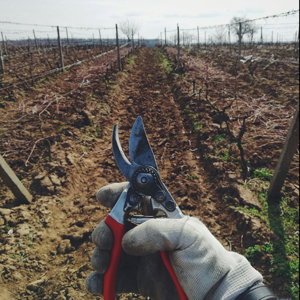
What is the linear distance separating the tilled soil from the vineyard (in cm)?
1

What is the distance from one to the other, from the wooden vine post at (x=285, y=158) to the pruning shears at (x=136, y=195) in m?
2.24

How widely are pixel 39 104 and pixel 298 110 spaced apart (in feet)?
21.5

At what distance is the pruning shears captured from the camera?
4.58ft

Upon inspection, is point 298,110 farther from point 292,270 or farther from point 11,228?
point 11,228

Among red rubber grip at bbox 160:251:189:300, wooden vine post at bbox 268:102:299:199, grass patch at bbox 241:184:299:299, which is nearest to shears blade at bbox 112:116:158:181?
red rubber grip at bbox 160:251:189:300

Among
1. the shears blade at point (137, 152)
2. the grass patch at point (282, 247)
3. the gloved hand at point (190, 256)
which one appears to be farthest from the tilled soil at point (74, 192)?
the shears blade at point (137, 152)

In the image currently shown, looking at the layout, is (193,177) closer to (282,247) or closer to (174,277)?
(282,247)

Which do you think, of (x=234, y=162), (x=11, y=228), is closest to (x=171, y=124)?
(x=234, y=162)

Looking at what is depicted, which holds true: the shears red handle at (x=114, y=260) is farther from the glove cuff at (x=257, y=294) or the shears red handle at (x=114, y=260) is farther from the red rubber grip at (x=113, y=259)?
the glove cuff at (x=257, y=294)

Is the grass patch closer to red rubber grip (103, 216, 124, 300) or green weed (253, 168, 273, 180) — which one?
green weed (253, 168, 273, 180)

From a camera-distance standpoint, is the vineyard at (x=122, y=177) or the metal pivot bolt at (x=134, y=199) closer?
the metal pivot bolt at (x=134, y=199)

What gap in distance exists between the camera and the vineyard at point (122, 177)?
101 inches

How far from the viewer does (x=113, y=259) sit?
1392 millimetres

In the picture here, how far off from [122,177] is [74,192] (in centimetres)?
81
